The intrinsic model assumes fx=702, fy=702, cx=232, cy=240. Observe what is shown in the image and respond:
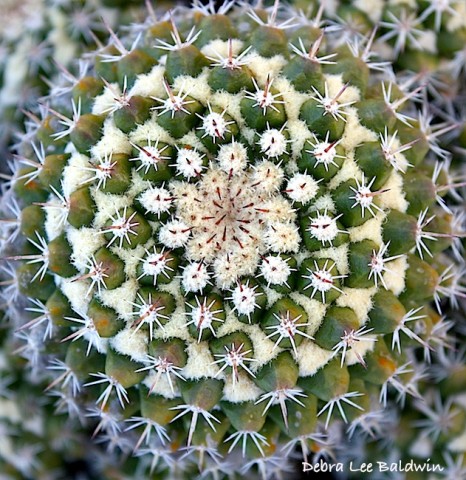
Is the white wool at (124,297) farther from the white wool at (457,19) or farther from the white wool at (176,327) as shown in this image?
the white wool at (457,19)

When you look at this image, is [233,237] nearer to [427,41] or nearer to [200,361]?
[200,361]

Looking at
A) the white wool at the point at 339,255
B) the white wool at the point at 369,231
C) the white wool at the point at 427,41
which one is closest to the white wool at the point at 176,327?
the white wool at the point at 339,255

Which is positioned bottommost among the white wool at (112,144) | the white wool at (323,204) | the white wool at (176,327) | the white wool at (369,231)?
the white wool at (176,327)

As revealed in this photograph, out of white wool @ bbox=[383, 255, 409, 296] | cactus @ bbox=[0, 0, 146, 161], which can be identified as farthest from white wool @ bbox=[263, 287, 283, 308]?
cactus @ bbox=[0, 0, 146, 161]

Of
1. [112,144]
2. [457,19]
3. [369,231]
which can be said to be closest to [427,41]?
[457,19]

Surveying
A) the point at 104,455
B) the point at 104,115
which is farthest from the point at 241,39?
the point at 104,455
